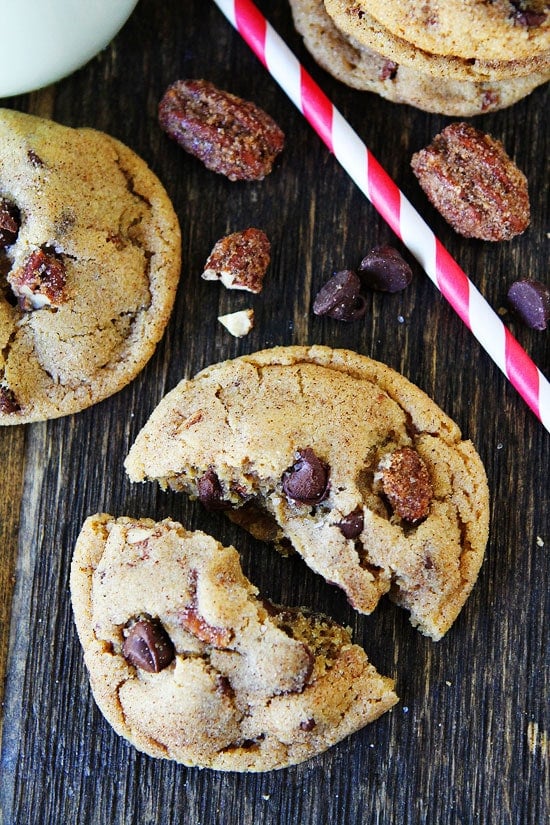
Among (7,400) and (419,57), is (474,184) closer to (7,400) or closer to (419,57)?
(419,57)

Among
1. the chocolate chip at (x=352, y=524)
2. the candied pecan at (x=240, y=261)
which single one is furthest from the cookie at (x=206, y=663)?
the candied pecan at (x=240, y=261)

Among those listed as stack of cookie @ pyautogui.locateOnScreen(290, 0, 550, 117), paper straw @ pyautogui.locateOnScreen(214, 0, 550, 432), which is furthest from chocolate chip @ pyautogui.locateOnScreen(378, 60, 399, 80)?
paper straw @ pyautogui.locateOnScreen(214, 0, 550, 432)

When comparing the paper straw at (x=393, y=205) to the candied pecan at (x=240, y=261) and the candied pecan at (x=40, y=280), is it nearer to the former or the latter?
the candied pecan at (x=240, y=261)

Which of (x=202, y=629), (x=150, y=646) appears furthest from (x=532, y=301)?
(x=150, y=646)

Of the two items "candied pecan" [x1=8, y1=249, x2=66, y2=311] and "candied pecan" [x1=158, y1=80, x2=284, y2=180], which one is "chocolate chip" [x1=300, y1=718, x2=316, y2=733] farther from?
"candied pecan" [x1=158, y1=80, x2=284, y2=180]

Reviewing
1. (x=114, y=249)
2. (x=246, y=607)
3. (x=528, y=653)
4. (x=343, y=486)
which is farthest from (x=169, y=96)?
(x=528, y=653)

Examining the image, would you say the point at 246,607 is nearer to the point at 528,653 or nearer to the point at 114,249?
the point at 528,653
